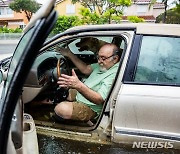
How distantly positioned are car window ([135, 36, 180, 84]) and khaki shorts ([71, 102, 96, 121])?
723 mm

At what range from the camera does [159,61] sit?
2758 millimetres

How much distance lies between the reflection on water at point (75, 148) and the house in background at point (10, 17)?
46.0 metres

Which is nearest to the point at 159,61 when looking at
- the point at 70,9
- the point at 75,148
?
the point at 75,148

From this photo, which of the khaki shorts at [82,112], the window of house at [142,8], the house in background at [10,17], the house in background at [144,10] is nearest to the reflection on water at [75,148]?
the khaki shorts at [82,112]

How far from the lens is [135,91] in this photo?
108 inches

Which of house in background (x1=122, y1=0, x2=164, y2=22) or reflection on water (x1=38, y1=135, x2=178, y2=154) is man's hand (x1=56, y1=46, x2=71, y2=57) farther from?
house in background (x1=122, y1=0, x2=164, y2=22)

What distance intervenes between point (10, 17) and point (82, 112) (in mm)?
47218

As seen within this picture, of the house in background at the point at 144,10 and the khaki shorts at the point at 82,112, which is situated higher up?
the khaki shorts at the point at 82,112

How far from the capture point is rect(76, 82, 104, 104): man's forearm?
2.91 m

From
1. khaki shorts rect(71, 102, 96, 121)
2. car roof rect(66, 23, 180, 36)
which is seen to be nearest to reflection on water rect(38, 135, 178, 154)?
khaki shorts rect(71, 102, 96, 121)

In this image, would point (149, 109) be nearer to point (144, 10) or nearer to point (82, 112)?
point (82, 112)

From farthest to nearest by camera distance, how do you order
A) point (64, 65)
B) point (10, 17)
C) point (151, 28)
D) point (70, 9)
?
point (10, 17), point (70, 9), point (64, 65), point (151, 28)

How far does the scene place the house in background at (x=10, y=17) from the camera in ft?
155

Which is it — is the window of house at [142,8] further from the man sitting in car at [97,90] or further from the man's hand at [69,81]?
the man's hand at [69,81]
